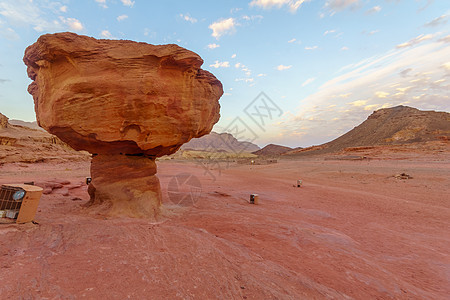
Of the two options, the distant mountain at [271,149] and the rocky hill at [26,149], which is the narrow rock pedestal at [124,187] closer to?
the rocky hill at [26,149]

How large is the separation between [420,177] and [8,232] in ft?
72.8

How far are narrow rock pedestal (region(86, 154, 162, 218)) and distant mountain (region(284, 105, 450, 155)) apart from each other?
183 ft

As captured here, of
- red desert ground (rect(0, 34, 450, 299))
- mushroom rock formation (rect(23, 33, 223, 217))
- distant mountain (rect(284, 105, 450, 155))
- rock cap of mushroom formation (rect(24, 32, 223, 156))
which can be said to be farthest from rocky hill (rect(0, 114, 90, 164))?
distant mountain (rect(284, 105, 450, 155))

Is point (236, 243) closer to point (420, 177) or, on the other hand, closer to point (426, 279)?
point (426, 279)

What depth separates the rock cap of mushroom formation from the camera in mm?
5586

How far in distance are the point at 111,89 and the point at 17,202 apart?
3.13 meters

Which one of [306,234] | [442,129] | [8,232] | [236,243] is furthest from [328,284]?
[442,129]

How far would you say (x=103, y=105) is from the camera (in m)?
5.62

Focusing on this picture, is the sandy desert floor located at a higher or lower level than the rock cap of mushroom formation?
lower

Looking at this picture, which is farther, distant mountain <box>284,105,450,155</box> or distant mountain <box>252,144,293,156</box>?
distant mountain <box>252,144,293,156</box>

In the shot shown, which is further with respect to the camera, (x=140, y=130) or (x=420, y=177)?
(x=420, y=177)

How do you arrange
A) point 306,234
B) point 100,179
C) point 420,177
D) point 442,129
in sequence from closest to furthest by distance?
point 306,234 < point 100,179 < point 420,177 < point 442,129

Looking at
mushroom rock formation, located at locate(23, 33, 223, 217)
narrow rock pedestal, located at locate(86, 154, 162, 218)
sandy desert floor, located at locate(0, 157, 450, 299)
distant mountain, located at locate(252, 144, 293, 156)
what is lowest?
sandy desert floor, located at locate(0, 157, 450, 299)

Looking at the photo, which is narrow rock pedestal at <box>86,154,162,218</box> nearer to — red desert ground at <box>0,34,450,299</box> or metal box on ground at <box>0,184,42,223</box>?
red desert ground at <box>0,34,450,299</box>
